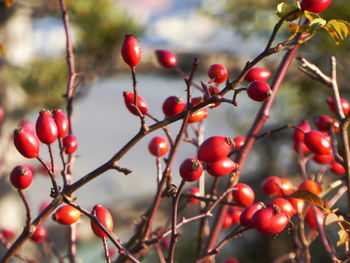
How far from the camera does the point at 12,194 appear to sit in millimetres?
2041

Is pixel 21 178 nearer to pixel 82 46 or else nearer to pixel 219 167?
pixel 219 167

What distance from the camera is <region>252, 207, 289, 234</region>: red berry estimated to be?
0.98ft

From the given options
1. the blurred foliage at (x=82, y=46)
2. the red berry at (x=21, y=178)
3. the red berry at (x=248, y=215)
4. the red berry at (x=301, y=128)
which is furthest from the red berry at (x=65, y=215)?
the blurred foliage at (x=82, y=46)

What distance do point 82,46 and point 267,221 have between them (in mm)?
1969

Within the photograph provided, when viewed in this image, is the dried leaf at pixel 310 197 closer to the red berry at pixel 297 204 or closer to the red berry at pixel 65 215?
the red berry at pixel 297 204

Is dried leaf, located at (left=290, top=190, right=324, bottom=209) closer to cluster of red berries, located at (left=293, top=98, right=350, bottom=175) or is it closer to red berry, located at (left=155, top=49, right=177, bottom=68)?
cluster of red berries, located at (left=293, top=98, right=350, bottom=175)

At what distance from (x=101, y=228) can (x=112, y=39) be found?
1.97m

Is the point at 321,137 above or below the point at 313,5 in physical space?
below

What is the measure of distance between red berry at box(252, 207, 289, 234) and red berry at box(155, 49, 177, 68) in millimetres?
209

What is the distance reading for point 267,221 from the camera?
30 centimetres

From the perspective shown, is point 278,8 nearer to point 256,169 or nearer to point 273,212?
point 273,212

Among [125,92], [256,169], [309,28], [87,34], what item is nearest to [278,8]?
[309,28]

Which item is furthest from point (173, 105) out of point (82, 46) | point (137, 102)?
point (82, 46)

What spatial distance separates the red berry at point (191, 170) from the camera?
30 centimetres
